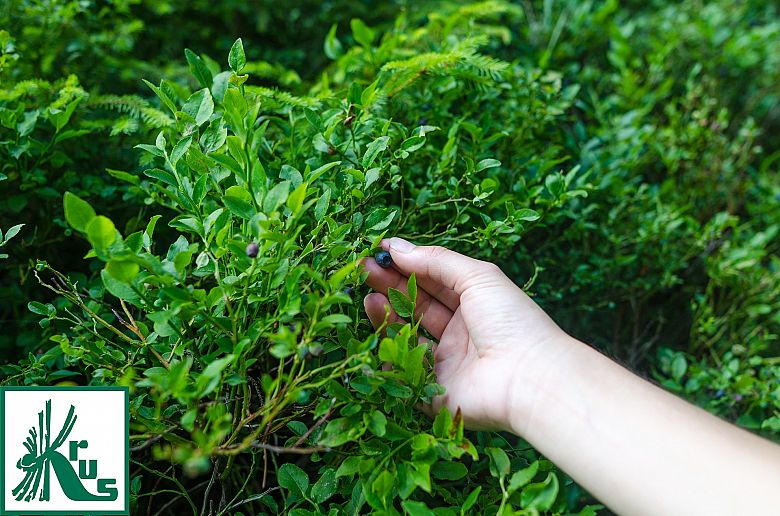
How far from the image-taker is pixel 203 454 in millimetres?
787

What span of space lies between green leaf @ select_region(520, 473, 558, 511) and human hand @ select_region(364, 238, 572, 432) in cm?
14

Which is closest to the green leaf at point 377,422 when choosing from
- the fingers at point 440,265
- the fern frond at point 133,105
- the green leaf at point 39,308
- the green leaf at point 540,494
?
the green leaf at point 540,494

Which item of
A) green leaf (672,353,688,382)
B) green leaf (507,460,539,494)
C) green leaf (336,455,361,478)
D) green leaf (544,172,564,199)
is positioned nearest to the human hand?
green leaf (507,460,539,494)

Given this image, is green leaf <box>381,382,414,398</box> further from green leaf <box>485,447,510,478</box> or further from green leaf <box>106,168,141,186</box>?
green leaf <box>106,168,141,186</box>

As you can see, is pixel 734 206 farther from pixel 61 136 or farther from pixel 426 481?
pixel 61 136

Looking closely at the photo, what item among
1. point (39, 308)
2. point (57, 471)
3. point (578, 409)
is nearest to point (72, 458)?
point (57, 471)

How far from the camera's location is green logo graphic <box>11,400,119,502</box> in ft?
3.34

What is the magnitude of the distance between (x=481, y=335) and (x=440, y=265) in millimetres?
155

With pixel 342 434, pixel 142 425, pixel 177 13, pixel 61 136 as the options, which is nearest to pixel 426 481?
pixel 342 434

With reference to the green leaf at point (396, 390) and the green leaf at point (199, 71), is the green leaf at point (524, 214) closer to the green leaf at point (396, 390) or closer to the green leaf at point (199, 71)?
the green leaf at point (396, 390)

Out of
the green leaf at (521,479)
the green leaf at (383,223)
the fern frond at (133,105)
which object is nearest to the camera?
the green leaf at (521,479)

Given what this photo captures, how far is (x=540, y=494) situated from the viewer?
92 cm

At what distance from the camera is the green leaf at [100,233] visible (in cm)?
83

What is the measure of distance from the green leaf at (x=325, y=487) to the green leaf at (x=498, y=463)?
262 mm
